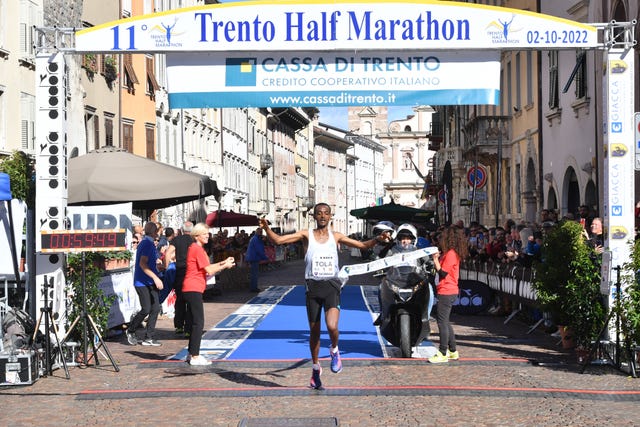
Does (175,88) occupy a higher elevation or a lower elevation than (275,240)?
higher

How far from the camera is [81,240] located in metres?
14.3

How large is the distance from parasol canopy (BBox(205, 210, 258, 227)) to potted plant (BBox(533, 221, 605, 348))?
1001 inches

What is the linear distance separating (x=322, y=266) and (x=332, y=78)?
3.27 meters

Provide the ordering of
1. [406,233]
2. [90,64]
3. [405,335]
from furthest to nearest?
1. [90,64]
2. [406,233]
3. [405,335]

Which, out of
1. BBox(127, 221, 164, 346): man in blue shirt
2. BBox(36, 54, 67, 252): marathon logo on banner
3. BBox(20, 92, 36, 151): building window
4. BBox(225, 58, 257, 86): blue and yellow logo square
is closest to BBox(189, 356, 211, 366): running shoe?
BBox(36, 54, 67, 252): marathon logo on banner

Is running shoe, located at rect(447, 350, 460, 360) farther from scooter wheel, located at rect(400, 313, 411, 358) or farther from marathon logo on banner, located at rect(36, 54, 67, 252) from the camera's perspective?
marathon logo on banner, located at rect(36, 54, 67, 252)

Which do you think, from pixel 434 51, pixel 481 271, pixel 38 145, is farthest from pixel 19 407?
pixel 481 271

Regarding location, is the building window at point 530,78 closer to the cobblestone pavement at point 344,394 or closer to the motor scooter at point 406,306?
the cobblestone pavement at point 344,394

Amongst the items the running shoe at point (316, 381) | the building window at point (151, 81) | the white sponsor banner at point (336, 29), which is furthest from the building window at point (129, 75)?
the running shoe at point (316, 381)

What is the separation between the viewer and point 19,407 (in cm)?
1172

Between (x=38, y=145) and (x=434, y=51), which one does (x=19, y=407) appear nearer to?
(x=38, y=145)

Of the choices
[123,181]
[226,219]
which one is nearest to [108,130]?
[226,219]

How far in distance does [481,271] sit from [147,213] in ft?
58.9

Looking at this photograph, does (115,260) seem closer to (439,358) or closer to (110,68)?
(439,358)
